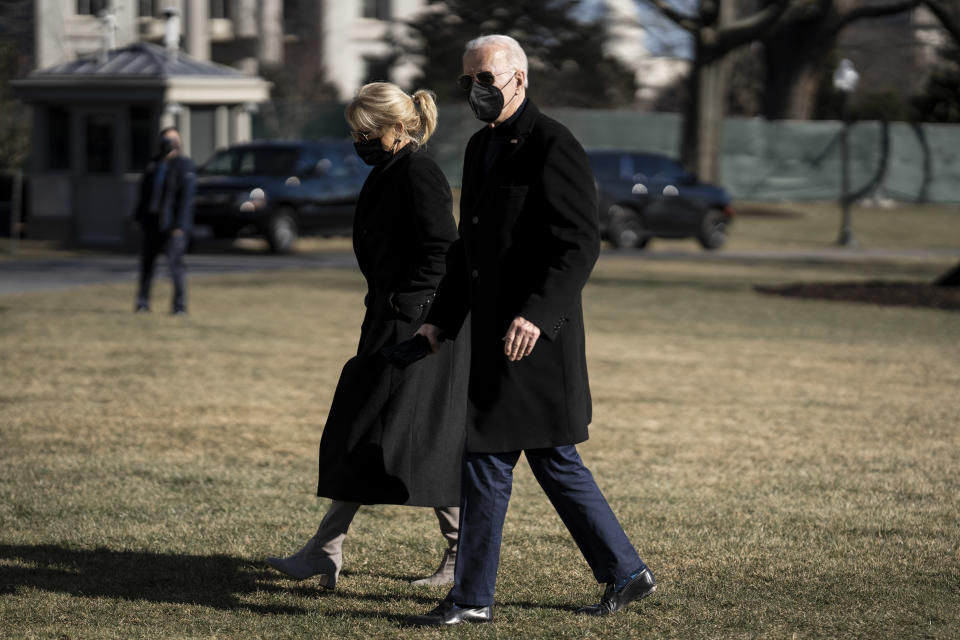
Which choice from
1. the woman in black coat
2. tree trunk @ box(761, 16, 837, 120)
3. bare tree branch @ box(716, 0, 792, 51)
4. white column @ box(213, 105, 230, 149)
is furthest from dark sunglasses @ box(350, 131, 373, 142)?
tree trunk @ box(761, 16, 837, 120)

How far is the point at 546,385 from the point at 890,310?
1286 centimetres

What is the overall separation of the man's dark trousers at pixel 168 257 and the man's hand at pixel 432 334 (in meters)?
10.0

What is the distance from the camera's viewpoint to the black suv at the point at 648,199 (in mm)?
26062

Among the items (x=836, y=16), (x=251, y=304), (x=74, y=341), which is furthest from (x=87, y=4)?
(x=74, y=341)

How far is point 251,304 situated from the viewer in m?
16.2

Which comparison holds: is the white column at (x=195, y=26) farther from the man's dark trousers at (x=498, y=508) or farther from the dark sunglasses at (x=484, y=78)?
the man's dark trousers at (x=498, y=508)

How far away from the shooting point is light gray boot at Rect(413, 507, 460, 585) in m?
5.41

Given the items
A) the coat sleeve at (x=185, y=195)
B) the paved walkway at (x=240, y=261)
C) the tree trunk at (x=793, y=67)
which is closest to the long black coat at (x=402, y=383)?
the coat sleeve at (x=185, y=195)

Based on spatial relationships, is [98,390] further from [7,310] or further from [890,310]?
[890,310]

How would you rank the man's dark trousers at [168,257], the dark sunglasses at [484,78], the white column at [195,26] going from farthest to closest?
the white column at [195,26] → the man's dark trousers at [168,257] → the dark sunglasses at [484,78]

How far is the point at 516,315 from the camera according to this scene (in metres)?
4.65

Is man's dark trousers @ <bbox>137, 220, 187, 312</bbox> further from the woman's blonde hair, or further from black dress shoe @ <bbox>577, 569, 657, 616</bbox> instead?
black dress shoe @ <bbox>577, 569, 657, 616</bbox>

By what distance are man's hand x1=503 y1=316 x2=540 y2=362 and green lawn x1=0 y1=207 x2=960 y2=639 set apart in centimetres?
96

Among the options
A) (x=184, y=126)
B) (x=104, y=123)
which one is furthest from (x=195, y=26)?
(x=104, y=123)
